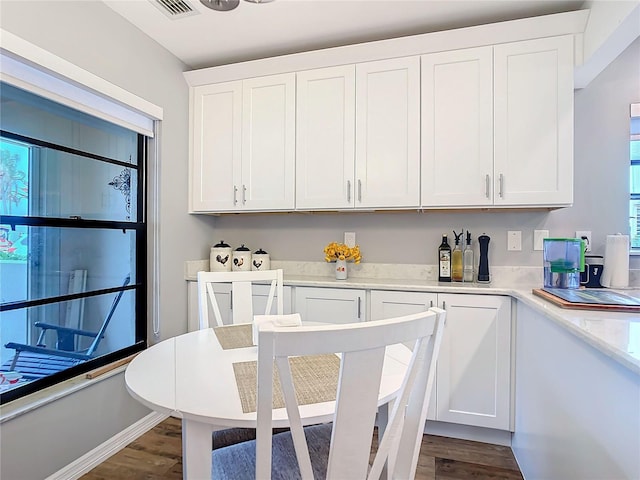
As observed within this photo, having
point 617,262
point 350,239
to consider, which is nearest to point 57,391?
point 350,239

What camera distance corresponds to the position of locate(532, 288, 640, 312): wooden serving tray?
1373mm

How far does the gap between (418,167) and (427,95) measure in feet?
1.46

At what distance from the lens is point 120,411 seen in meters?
2.14

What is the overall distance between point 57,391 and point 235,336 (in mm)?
999

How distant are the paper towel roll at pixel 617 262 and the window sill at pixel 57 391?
2.84 meters

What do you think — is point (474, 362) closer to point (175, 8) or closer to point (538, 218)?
point (538, 218)

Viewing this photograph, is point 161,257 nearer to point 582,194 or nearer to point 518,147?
point 518,147

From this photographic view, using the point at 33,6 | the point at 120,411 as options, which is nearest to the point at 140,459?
the point at 120,411

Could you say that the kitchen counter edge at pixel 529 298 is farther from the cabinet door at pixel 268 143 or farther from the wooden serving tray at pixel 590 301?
the cabinet door at pixel 268 143

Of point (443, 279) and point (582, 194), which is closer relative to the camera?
point (582, 194)

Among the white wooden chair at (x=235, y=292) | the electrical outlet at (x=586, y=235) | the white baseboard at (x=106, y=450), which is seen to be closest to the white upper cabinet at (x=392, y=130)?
the electrical outlet at (x=586, y=235)

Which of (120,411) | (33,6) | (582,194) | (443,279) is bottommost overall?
(120,411)

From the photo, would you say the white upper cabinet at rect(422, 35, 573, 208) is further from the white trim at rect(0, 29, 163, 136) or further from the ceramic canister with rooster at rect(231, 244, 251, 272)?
the white trim at rect(0, 29, 163, 136)

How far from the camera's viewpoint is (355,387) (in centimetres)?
74
